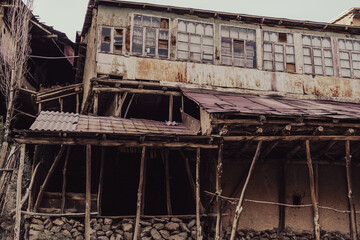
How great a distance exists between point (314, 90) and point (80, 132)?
350 inches

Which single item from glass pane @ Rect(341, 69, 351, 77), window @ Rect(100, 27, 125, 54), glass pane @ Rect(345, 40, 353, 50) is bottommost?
glass pane @ Rect(341, 69, 351, 77)

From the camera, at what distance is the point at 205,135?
955 cm

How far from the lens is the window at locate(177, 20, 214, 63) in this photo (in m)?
13.1

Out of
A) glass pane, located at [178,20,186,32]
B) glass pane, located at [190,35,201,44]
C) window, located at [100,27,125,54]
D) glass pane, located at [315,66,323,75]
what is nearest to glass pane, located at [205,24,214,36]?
glass pane, located at [190,35,201,44]

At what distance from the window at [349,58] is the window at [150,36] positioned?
6766mm

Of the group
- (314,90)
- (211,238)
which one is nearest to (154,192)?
(211,238)

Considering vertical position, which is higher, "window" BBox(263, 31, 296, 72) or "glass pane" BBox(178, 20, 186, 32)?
"glass pane" BBox(178, 20, 186, 32)

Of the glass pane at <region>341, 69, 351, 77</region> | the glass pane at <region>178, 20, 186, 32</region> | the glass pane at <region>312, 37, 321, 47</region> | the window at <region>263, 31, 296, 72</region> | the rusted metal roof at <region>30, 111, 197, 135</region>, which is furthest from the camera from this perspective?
the glass pane at <region>312, 37, 321, 47</region>

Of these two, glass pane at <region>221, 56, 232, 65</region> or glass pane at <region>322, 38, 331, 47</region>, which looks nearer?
glass pane at <region>221, 56, 232, 65</region>

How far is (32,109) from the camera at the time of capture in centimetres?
1781

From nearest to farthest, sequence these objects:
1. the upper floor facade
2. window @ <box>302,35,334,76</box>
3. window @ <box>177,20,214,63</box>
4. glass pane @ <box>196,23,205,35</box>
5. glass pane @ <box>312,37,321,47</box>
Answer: the upper floor facade < window @ <box>177,20,214,63</box> < glass pane @ <box>196,23,205,35</box> < window @ <box>302,35,334,76</box> < glass pane @ <box>312,37,321,47</box>

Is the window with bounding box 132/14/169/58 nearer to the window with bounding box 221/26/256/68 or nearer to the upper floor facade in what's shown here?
the upper floor facade

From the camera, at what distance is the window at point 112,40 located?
12517 millimetres

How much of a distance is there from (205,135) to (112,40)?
17.3 feet
